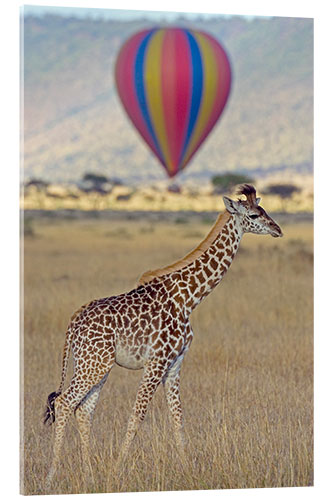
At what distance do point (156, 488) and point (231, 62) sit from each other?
431 inches

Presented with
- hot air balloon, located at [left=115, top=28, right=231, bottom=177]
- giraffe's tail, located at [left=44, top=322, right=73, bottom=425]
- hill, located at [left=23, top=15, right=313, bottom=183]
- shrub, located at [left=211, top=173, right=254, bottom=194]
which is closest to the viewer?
giraffe's tail, located at [left=44, top=322, right=73, bottom=425]

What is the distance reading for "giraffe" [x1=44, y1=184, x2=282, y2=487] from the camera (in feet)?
22.3

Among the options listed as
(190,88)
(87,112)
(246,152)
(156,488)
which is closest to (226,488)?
(156,488)

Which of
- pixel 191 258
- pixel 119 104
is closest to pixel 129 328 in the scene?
pixel 191 258

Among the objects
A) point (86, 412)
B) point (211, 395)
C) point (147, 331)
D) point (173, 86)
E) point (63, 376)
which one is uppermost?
point (173, 86)

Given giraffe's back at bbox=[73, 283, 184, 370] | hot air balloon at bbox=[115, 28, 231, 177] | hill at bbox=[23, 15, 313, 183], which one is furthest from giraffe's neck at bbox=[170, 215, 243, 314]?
hot air balloon at bbox=[115, 28, 231, 177]

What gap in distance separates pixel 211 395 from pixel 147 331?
269cm

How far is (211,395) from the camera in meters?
9.45

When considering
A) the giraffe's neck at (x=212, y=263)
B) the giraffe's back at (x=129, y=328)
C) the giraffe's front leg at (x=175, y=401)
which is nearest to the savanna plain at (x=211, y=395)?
the giraffe's front leg at (x=175, y=401)

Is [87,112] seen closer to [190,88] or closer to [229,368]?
[190,88]

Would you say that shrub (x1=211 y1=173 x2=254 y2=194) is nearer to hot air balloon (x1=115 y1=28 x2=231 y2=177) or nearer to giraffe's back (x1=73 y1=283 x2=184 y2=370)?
hot air balloon (x1=115 y1=28 x2=231 y2=177)

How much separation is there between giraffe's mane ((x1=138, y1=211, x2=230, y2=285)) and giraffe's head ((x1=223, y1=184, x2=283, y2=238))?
0.10m

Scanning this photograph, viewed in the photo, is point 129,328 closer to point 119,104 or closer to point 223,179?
point 119,104

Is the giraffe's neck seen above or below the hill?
below
